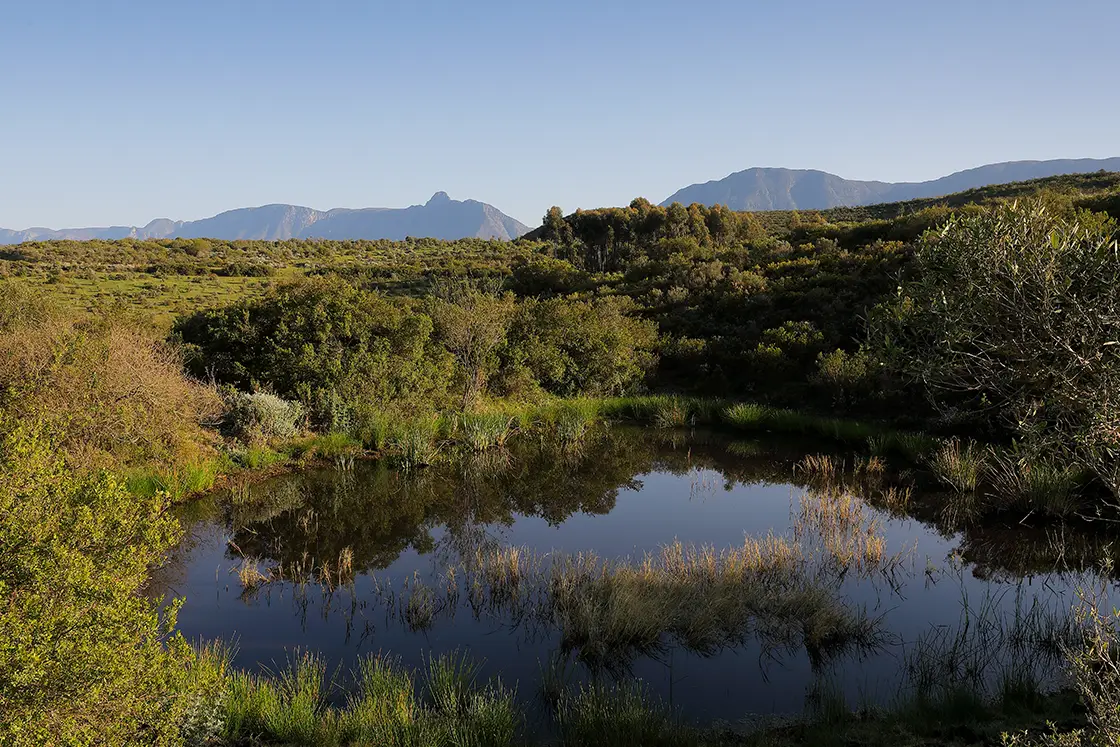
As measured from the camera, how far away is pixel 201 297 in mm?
36469

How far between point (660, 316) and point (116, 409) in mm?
22837

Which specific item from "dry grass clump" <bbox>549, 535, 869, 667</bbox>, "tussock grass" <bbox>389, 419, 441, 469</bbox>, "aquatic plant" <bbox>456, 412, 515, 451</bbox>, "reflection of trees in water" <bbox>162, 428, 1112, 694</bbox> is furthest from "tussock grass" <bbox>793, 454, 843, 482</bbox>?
"tussock grass" <bbox>389, 419, 441, 469</bbox>

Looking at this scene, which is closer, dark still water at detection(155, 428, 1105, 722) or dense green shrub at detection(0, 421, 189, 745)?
dense green shrub at detection(0, 421, 189, 745)

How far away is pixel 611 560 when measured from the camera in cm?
1053

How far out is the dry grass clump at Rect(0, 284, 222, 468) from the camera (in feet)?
38.3

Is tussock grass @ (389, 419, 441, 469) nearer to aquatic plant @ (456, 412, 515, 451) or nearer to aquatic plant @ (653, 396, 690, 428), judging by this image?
aquatic plant @ (456, 412, 515, 451)

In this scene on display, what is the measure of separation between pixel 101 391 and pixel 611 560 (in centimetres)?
962

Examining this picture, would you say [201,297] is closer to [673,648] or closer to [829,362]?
[829,362]

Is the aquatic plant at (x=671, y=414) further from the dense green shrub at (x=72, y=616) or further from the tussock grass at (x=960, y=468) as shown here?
the dense green shrub at (x=72, y=616)

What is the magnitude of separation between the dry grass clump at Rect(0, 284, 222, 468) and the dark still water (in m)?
1.77

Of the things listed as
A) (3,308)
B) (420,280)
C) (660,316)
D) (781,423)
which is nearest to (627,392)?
(781,423)

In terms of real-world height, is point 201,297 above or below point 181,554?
above

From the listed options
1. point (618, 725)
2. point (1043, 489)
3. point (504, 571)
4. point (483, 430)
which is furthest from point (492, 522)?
point (1043, 489)

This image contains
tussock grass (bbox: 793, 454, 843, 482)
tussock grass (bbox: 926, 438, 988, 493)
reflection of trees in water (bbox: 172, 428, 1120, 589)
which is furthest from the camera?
tussock grass (bbox: 793, 454, 843, 482)
